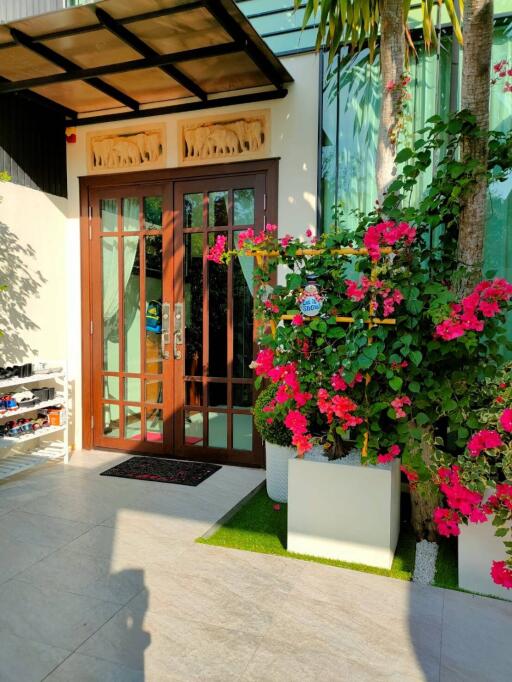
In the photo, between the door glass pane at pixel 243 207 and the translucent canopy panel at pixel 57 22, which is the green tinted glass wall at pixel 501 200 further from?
the translucent canopy panel at pixel 57 22

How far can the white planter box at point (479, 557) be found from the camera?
2426mm

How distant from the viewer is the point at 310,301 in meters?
2.65

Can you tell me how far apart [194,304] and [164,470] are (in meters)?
1.43

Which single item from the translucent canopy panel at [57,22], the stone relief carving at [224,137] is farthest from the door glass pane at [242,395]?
the translucent canopy panel at [57,22]

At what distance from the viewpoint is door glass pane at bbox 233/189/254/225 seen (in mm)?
4305

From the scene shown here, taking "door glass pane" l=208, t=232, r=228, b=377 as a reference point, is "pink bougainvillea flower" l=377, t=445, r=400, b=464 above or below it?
below

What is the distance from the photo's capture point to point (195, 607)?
7.57ft

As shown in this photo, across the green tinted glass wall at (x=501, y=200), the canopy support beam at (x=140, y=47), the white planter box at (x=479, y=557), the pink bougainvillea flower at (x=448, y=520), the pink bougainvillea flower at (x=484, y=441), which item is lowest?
the white planter box at (x=479, y=557)

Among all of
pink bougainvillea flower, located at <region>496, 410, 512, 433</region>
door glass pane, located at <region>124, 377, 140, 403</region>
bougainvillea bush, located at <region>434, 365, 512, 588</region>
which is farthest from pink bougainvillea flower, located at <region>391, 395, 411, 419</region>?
door glass pane, located at <region>124, 377, 140, 403</region>

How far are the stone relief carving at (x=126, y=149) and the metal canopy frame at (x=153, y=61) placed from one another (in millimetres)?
153

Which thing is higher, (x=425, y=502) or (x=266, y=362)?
(x=266, y=362)

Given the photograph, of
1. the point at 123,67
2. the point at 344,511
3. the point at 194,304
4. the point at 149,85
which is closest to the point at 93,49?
the point at 123,67

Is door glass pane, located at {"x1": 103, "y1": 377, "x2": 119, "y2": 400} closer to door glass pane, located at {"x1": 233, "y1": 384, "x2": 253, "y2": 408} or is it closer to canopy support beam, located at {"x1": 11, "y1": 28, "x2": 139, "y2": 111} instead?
door glass pane, located at {"x1": 233, "y1": 384, "x2": 253, "y2": 408}

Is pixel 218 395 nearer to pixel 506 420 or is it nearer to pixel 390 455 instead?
pixel 390 455
